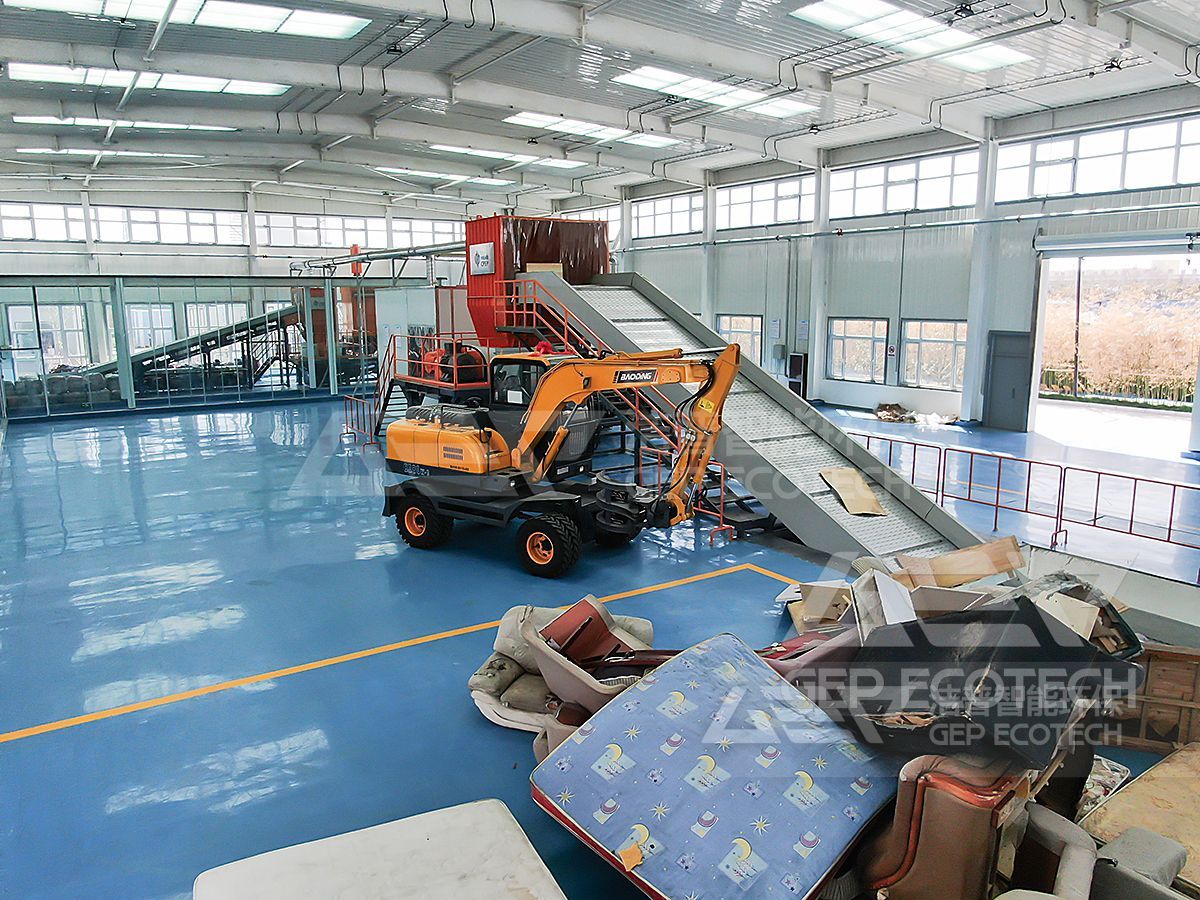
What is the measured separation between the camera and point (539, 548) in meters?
9.73

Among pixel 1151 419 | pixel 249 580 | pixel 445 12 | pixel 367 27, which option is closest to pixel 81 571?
pixel 249 580

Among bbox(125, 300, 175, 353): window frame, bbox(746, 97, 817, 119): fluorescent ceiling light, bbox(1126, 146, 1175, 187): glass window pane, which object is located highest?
bbox(746, 97, 817, 119): fluorescent ceiling light

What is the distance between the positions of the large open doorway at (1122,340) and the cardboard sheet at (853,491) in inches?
662

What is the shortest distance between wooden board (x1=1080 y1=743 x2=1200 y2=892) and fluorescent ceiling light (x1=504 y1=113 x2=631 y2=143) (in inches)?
675

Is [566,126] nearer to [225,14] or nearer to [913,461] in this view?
[225,14]

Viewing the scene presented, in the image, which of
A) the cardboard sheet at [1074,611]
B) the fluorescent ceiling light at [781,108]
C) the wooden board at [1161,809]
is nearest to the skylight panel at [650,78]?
the fluorescent ceiling light at [781,108]

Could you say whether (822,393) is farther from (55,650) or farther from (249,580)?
(55,650)

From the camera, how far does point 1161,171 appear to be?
57.2 ft

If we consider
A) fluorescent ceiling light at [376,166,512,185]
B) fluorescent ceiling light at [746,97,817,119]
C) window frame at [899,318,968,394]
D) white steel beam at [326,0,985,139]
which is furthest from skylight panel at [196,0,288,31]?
window frame at [899,318,968,394]

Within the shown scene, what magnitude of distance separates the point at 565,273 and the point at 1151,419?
1913cm

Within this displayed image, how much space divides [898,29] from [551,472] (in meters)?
Answer: 9.70

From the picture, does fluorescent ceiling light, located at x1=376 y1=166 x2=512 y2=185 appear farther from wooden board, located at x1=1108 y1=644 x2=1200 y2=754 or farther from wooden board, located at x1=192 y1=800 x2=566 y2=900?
wooden board, located at x1=192 y1=800 x2=566 y2=900

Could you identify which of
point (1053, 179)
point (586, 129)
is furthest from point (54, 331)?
point (1053, 179)

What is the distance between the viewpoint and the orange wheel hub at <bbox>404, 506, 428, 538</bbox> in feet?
35.2
